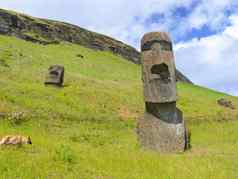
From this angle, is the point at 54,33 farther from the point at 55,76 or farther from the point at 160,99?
the point at 160,99

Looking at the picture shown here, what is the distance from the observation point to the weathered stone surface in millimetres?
12453

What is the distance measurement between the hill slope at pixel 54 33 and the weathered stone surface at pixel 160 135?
43.9m

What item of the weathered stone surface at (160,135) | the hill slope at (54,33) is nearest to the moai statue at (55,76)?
the weathered stone surface at (160,135)

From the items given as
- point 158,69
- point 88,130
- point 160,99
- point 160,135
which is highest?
point 158,69

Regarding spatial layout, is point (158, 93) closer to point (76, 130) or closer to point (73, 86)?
point (76, 130)

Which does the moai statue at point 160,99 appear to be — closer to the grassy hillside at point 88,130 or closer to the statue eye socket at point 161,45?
the statue eye socket at point 161,45

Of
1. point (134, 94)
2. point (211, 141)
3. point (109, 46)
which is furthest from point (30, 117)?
point (109, 46)

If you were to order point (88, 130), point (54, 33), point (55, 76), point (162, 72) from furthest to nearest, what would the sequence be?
point (54, 33) < point (55, 76) < point (88, 130) < point (162, 72)

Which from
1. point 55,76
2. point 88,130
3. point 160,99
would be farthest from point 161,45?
point 55,76

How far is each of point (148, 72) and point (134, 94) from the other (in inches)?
711

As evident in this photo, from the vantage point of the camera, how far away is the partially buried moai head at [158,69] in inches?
491

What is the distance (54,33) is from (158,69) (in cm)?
5214

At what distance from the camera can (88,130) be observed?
16828mm

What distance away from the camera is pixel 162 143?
12.5m
